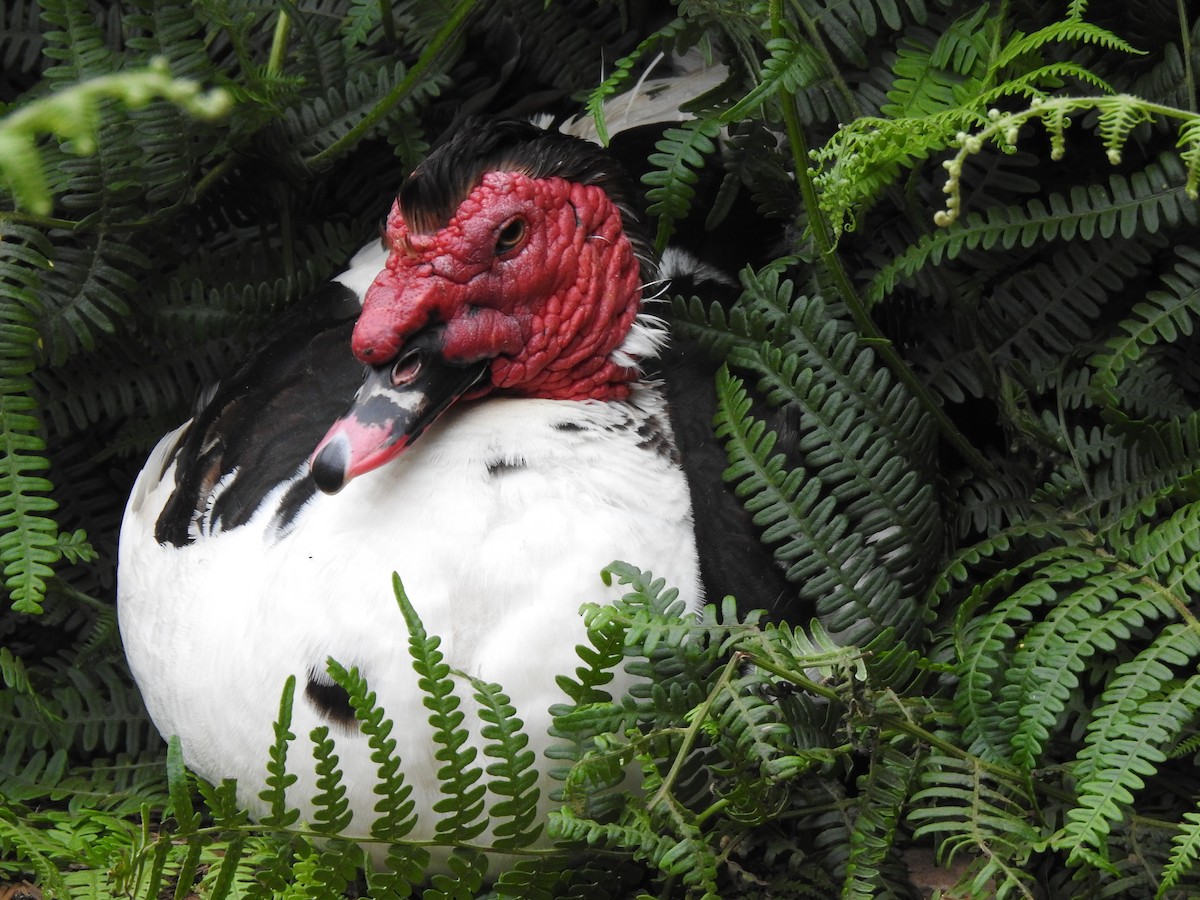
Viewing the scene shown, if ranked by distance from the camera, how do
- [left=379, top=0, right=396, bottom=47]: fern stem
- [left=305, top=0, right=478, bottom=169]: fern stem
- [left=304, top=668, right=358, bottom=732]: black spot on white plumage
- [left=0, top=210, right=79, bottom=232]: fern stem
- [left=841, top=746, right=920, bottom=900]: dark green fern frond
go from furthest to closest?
[left=379, top=0, right=396, bottom=47]: fern stem, [left=305, top=0, right=478, bottom=169]: fern stem, [left=0, top=210, right=79, bottom=232]: fern stem, [left=304, top=668, right=358, bottom=732]: black spot on white plumage, [left=841, top=746, right=920, bottom=900]: dark green fern frond

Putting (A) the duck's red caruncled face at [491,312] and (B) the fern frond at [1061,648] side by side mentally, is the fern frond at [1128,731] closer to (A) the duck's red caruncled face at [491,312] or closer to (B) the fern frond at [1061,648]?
(B) the fern frond at [1061,648]

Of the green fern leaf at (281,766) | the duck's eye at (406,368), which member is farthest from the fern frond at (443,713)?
the duck's eye at (406,368)

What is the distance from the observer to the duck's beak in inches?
62.1

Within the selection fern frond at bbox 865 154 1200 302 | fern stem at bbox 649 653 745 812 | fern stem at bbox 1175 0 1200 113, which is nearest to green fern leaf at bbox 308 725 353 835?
fern stem at bbox 649 653 745 812

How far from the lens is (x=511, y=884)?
144 cm

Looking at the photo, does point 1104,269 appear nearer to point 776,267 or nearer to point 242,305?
point 776,267

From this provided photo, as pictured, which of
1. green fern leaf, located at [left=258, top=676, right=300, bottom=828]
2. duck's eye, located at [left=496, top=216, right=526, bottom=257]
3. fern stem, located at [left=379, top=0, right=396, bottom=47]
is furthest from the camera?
fern stem, located at [left=379, top=0, right=396, bottom=47]

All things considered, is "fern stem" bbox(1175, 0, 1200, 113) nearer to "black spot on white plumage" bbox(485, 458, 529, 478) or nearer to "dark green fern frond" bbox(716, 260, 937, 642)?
"dark green fern frond" bbox(716, 260, 937, 642)

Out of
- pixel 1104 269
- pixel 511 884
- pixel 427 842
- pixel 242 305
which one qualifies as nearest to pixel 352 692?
pixel 427 842

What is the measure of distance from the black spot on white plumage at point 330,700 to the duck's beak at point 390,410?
0.75ft

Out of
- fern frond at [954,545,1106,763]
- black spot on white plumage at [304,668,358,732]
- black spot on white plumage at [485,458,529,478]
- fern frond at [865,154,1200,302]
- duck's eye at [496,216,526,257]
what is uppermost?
duck's eye at [496,216,526,257]

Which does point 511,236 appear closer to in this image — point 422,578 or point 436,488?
point 436,488

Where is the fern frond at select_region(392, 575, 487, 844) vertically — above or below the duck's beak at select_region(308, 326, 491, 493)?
below

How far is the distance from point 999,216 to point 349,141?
3.38ft
